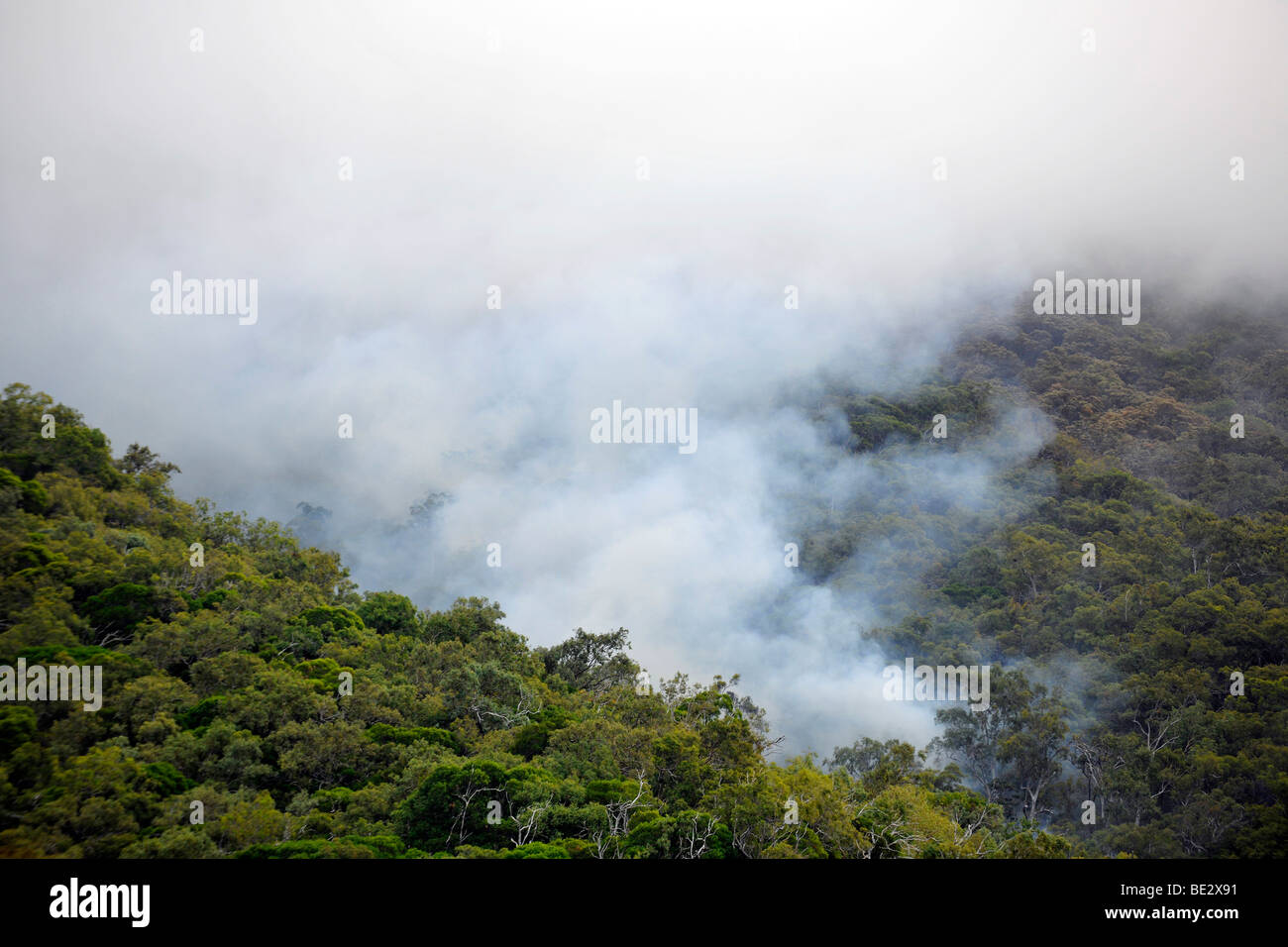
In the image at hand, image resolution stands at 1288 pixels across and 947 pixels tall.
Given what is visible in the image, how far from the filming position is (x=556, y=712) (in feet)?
112

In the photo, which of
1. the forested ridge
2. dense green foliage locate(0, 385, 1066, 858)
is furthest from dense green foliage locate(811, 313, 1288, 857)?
dense green foliage locate(0, 385, 1066, 858)

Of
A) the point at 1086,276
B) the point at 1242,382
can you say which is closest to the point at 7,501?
the point at 1242,382

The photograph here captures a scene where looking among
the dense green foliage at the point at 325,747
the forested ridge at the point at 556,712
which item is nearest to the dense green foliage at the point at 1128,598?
the forested ridge at the point at 556,712

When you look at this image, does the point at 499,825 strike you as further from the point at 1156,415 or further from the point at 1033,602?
the point at 1156,415

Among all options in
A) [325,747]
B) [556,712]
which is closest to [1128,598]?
[556,712]

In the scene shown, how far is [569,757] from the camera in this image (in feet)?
92.0

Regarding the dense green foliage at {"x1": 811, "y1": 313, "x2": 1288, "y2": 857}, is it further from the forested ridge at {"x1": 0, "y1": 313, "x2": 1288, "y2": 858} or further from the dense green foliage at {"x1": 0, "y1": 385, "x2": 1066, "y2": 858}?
the dense green foliage at {"x1": 0, "y1": 385, "x2": 1066, "y2": 858}

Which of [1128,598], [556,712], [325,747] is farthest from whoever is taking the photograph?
[1128,598]

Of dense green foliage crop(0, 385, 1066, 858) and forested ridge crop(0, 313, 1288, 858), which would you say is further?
forested ridge crop(0, 313, 1288, 858)

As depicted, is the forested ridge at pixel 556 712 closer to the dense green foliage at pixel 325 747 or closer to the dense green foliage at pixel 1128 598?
the dense green foliage at pixel 325 747

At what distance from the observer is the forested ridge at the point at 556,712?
2344cm

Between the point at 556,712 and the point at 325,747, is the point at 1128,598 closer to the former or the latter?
the point at 556,712

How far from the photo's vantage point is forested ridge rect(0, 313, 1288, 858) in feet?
76.9
